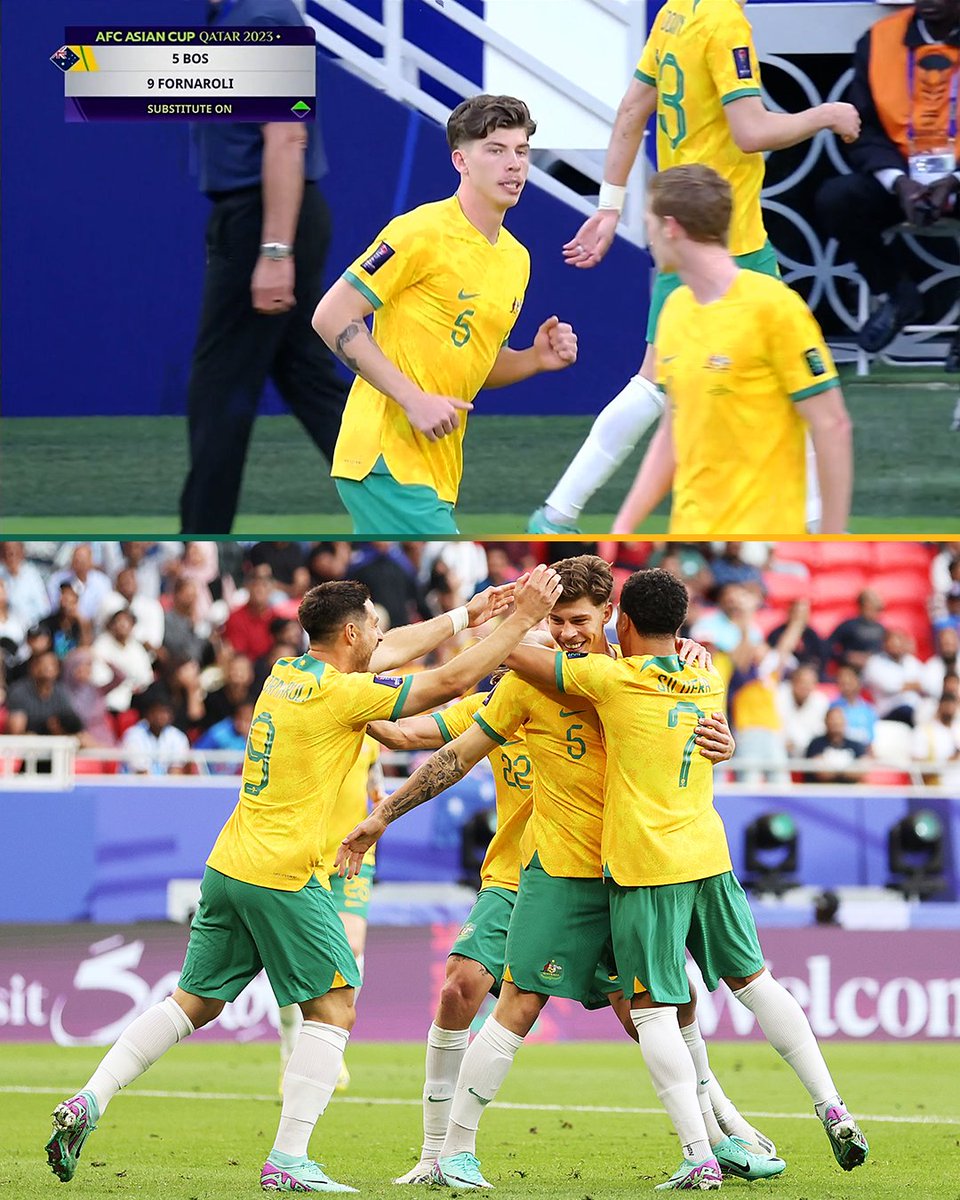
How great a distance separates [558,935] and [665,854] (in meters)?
0.44

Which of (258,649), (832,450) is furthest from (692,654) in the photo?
(258,649)

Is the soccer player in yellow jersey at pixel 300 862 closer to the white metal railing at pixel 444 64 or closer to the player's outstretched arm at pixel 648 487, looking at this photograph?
the player's outstretched arm at pixel 648 487

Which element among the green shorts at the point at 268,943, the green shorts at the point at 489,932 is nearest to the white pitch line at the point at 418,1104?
the green shorts at the point at 489,932

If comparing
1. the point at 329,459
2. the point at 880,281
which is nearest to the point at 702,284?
the point at 880,281

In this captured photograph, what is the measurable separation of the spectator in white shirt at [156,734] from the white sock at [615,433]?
7361mm

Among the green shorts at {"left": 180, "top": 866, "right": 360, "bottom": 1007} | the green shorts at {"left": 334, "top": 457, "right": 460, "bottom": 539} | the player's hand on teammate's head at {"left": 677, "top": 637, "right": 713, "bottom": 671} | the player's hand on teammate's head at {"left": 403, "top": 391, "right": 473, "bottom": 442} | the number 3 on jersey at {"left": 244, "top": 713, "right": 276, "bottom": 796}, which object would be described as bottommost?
the green shorts at {"left": 180, "top": 866, "right": 360, "bottom": 1007}

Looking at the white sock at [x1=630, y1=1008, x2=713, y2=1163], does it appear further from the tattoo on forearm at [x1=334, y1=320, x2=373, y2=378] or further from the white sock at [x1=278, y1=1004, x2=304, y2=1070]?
the white sock at [x1=278, y1=1004, x2=304, y2=1070]

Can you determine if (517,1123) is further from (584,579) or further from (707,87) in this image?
(707,87)

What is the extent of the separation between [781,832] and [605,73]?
6.70 metres

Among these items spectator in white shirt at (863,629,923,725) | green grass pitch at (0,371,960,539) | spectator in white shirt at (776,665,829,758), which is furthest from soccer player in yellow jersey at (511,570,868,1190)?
spectator in white shirt at (863,629,923,725)

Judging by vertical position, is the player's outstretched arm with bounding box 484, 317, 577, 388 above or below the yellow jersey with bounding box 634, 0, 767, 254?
below

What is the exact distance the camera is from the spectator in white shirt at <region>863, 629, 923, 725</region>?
43.6 feet

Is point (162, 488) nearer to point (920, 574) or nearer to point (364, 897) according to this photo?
point (364, 897)

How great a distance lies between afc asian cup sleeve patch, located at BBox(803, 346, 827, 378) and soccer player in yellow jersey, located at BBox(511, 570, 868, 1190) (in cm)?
74
